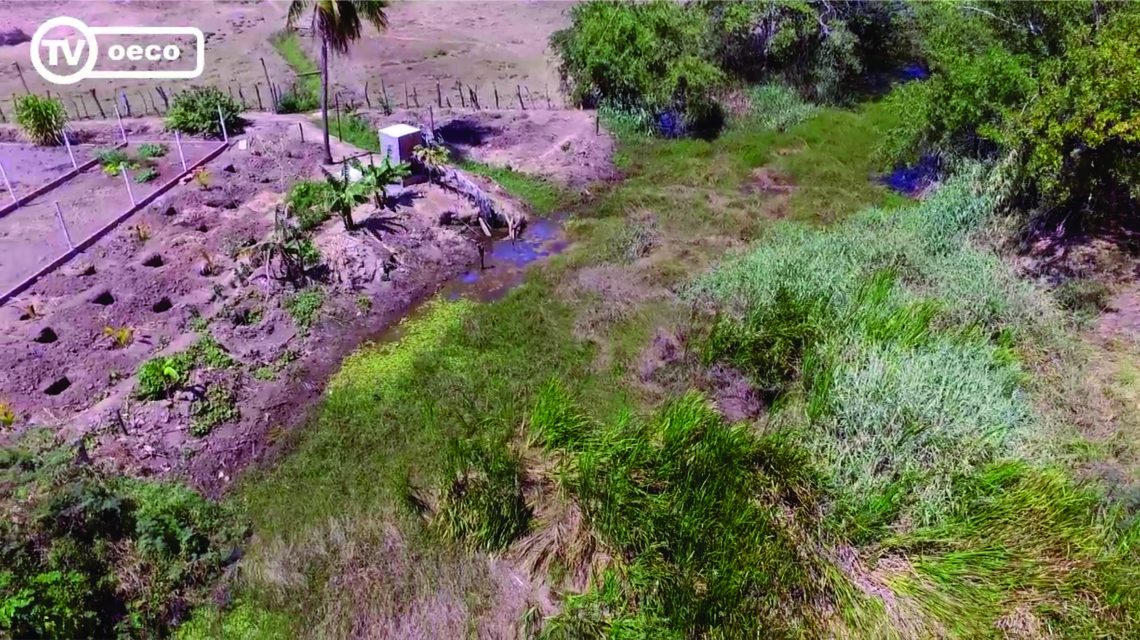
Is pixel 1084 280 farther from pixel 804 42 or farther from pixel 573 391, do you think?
pixel 804 42

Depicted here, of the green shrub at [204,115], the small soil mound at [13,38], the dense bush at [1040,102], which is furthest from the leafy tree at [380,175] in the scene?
the small soil mound at [13,38]

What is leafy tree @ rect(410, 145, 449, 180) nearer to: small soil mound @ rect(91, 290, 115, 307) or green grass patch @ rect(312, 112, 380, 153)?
green grass patch @ rect(312, 112, 380, 153)

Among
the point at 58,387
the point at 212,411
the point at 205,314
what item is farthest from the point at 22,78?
the point at 212,411

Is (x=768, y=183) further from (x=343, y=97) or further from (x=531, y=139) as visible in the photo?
(x=343, y=97)

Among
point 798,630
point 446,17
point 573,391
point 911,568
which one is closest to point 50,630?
point 573,391

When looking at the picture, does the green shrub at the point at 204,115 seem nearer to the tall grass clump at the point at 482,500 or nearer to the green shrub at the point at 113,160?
the green shrub at the point at 113,160

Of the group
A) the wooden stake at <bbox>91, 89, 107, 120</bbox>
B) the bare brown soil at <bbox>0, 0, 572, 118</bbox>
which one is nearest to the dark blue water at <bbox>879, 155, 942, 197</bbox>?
the bare brown soil at <bbox>0, 0, 572, 118</bbox>
